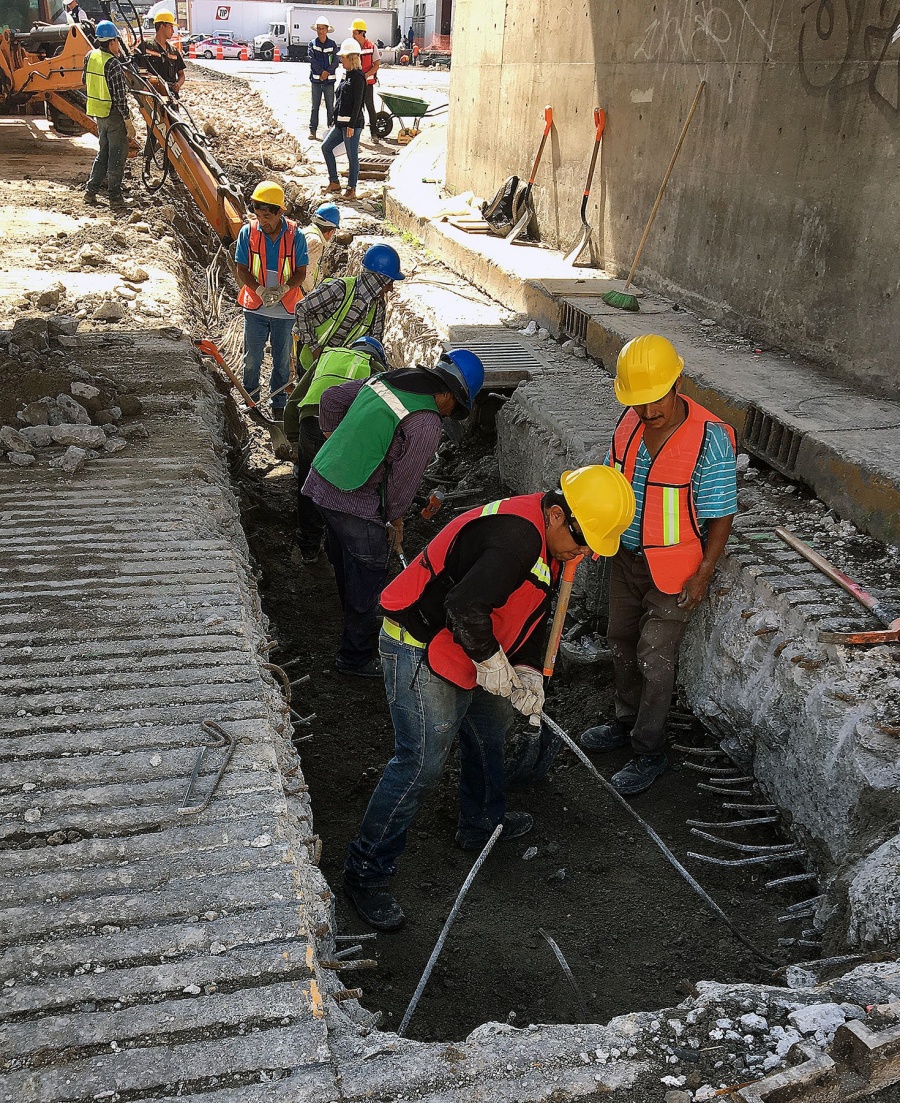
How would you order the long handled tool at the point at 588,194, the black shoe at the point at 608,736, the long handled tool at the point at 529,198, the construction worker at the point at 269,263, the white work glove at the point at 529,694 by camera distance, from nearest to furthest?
the white work glove at the point at 529,694 < the black shoe at the point at 608,736 < the construction worker at the point at 269,263 < the long handled tool at the point at 588,194 < the long handled tool at the point at 529,198

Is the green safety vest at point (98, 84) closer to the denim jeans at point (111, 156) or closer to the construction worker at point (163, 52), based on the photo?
the denim jeans at point (111, 156)

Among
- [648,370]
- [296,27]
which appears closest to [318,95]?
[648,370]

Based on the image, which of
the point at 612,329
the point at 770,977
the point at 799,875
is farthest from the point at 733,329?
the point at 770,977

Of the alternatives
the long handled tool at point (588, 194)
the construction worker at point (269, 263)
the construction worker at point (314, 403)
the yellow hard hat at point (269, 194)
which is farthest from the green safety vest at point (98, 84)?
the construction worker at point (314, 403)

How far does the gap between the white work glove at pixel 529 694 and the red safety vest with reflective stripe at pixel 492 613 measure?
0.33 ft

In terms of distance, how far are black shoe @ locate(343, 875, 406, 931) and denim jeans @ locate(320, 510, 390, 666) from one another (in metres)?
1.90

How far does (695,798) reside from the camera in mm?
4527

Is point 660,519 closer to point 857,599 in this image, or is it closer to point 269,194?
point 857,599

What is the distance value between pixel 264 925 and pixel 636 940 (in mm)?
1812

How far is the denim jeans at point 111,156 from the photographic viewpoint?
11898 millimetres

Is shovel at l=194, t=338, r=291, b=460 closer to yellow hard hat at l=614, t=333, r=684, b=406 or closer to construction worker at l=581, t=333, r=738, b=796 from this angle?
construction worker at l=581, t=333, r=738, b=796

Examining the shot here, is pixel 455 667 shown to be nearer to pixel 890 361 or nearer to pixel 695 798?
pixel 695 798

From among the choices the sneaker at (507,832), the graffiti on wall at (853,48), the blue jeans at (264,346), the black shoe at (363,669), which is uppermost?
the graffiti on wall at (853,48)

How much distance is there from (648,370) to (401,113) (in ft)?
54.0
